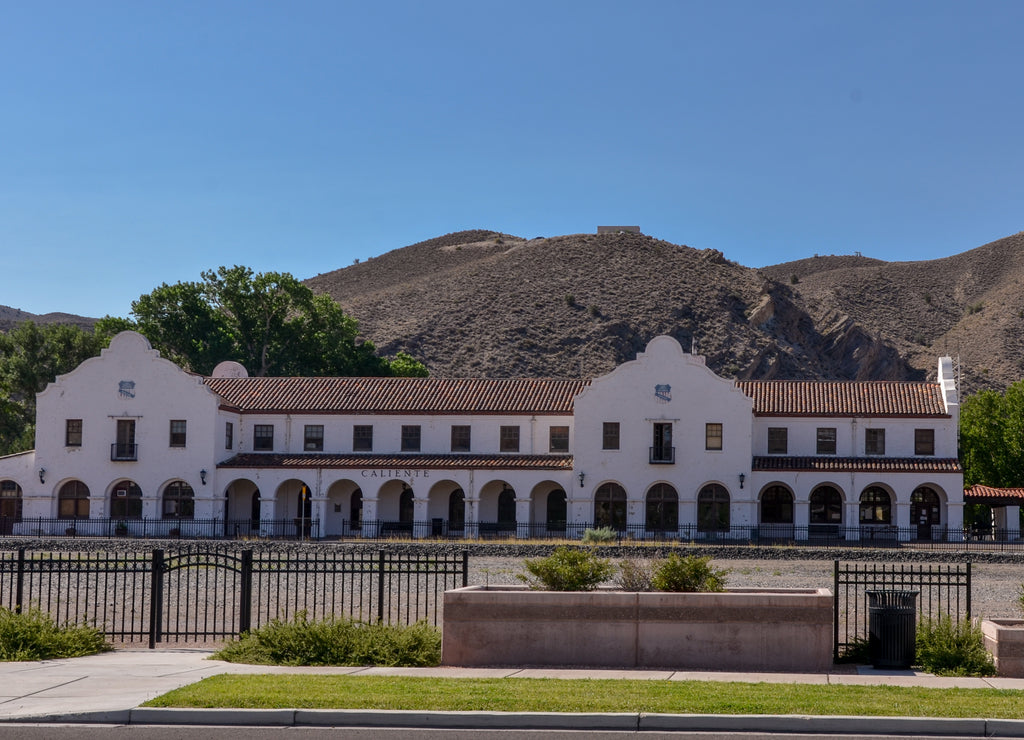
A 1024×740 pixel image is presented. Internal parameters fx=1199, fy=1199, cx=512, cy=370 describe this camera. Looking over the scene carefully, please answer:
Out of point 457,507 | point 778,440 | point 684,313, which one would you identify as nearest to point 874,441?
point 778,440

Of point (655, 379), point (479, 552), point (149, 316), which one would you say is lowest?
point (479, 552)

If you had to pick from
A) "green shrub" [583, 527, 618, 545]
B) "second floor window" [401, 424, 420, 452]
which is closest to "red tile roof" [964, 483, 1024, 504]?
"green shrub" [583, 527, 618, 545]

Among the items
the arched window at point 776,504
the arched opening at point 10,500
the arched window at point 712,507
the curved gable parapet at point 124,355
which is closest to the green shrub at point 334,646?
the arched window at point 712,507

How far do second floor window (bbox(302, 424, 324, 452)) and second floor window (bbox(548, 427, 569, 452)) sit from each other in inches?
424

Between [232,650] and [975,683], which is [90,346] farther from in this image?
[975,683]

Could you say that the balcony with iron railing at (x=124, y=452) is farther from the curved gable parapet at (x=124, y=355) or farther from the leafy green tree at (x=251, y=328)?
the leafy green tree at (x=251, y=328)

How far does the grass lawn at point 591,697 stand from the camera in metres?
13.5

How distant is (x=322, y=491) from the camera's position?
53469 millimetres

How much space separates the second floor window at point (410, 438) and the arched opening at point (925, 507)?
2222 centimetres

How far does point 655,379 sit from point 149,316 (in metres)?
40.0

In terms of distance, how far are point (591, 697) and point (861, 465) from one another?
39.8m

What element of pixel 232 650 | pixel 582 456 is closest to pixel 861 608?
pixel 232 650

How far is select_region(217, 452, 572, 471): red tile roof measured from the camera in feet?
173

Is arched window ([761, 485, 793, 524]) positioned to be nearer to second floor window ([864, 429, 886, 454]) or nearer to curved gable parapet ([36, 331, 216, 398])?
second floor window ([864, 429, 886, 454])
